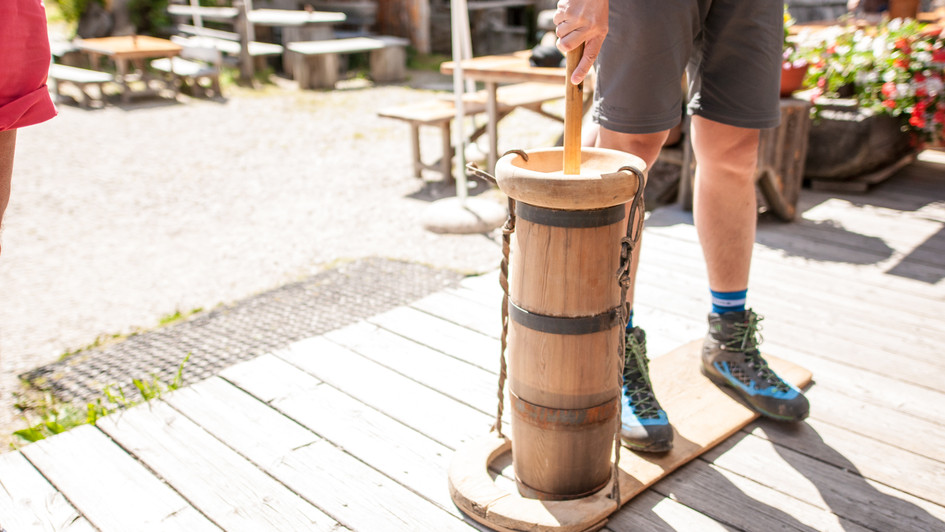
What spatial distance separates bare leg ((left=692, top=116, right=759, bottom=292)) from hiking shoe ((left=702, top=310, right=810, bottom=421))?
0.10m

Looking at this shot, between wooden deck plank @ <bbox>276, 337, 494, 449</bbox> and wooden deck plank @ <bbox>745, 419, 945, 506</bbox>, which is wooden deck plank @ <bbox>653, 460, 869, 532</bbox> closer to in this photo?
wooden deck plank @ <bbox>745, 419, 945, 506</bbox>

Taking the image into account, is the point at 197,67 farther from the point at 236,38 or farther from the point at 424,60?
the point at 424,60

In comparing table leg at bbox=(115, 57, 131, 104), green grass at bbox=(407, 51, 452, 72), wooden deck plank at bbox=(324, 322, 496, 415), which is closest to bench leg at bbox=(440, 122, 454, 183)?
wooden deck plank at bbox=(324, 322, 496, 415)

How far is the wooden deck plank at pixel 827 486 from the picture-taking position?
5.16 ft

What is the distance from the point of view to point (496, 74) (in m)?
4.66

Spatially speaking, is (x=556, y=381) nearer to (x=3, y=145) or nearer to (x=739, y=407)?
(x=739, y=407)

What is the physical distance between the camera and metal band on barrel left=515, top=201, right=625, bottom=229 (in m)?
1.37

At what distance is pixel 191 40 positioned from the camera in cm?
1075

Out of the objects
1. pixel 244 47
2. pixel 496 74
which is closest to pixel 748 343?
pixel 496 74

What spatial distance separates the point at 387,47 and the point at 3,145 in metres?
8.96

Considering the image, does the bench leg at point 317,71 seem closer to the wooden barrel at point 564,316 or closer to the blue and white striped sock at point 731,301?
the blue and white striped sock at point 731,301

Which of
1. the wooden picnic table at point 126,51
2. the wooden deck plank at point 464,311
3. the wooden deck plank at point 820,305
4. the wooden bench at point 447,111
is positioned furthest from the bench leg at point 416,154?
the wooden picnic table at point 126,51

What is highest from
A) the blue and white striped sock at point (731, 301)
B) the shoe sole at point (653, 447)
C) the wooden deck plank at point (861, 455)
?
the blue and white striped sock at point (731, 301)

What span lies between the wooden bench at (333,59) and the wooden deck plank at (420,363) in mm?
7557
